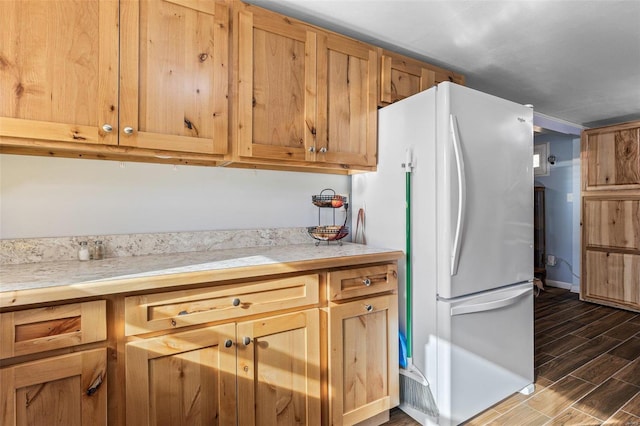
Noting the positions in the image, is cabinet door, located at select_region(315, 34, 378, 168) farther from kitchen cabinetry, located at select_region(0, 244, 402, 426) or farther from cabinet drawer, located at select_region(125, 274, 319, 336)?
cabinet drawer, located at select_region(125, 274, 319, 336)

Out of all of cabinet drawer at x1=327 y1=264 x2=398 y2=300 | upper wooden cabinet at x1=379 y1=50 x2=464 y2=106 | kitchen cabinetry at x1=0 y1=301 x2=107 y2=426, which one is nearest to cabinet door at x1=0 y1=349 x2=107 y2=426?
kitchen cabinetry at x1=0 y1=301 x2=107 y2=426

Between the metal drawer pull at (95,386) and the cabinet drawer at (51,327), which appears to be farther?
the metal drawer pull at (95,386)

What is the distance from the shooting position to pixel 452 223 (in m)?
1.74

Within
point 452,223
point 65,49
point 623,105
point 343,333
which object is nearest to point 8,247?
point 65,49

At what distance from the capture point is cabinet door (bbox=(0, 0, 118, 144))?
1.25 m

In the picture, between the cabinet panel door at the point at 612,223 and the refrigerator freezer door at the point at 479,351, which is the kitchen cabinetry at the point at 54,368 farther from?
the cabinet panel door at the point at 612,223

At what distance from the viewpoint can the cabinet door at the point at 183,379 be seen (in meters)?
1.22

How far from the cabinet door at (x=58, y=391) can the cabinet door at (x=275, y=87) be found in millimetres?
1079

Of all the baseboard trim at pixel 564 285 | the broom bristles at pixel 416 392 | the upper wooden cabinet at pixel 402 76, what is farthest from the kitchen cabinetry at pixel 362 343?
the baseboard trim at pixel 564 285

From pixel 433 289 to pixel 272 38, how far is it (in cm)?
158

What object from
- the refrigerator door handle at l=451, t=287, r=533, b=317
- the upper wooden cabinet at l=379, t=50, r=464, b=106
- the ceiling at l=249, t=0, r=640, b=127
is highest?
the ceiling at l=249, t=0, r=640, b=127

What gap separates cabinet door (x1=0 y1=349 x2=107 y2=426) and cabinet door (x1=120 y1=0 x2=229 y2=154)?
0.86 meters

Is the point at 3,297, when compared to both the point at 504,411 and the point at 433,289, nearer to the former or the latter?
the point at 433,289

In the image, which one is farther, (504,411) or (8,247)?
(504,411)
